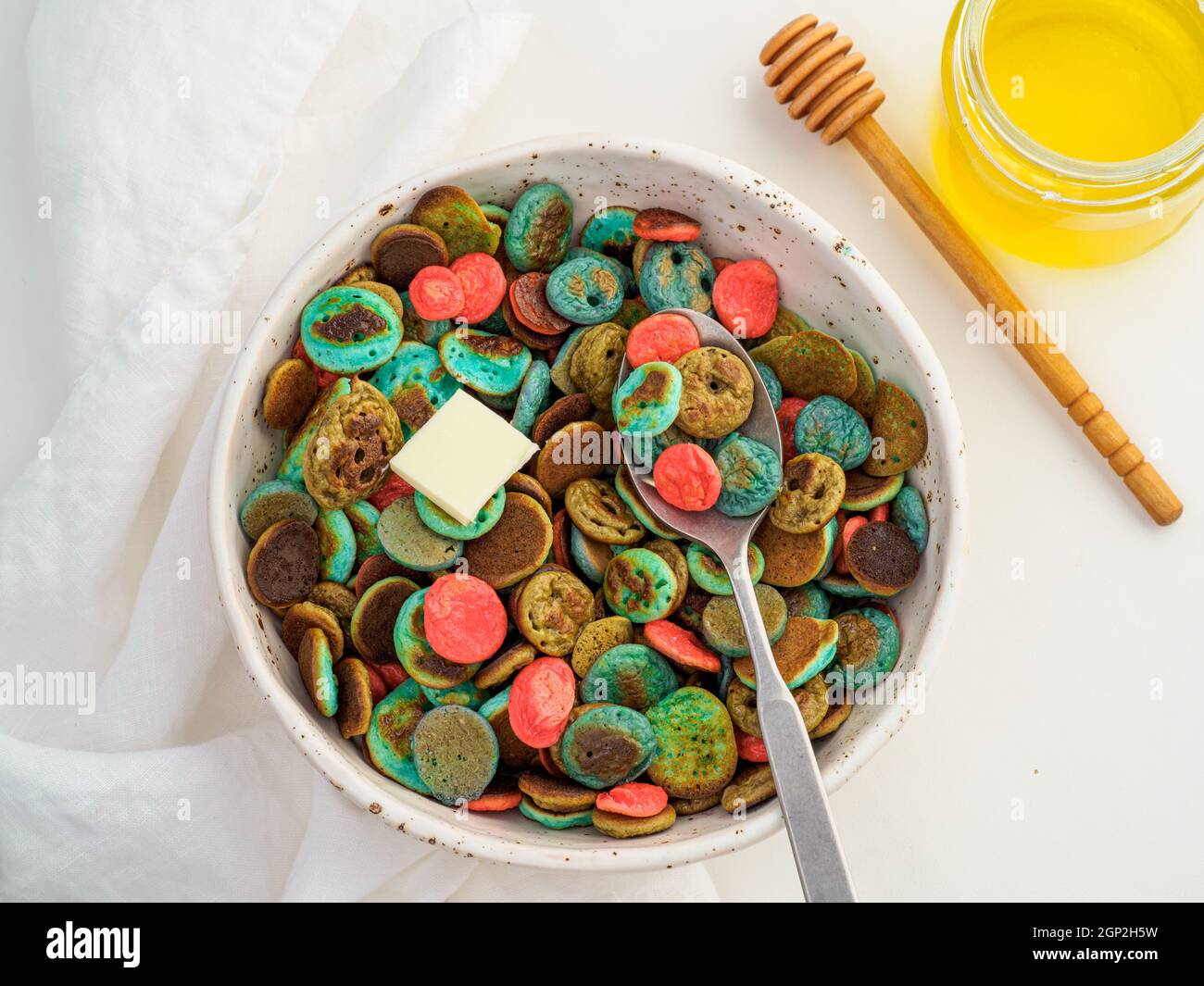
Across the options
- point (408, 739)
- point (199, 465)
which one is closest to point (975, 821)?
point (408, 739)

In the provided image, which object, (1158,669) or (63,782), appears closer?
(63,782)

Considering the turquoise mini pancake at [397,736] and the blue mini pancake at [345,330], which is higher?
the blue mini pancake at [345,330]

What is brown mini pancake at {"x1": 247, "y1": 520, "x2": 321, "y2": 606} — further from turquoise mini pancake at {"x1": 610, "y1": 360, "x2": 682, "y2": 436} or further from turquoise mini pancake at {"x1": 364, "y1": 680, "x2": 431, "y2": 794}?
turquoise mini pancake at {"x1": 610, "y1": 360, "x2": 682, "y2": 436}

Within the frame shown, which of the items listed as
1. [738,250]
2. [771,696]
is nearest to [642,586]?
[771,696]

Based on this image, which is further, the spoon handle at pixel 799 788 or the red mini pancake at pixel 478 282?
the red mini pancake at pixel 478 282

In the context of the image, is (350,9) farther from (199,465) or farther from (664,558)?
(664,558)

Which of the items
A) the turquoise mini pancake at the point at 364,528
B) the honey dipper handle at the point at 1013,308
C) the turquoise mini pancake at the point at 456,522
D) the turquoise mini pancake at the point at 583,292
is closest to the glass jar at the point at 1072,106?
the honey dipper handle at the point at 1013,308

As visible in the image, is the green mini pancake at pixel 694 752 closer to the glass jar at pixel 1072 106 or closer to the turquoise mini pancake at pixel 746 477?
the turquoise mini pancake at pixel 746 477
